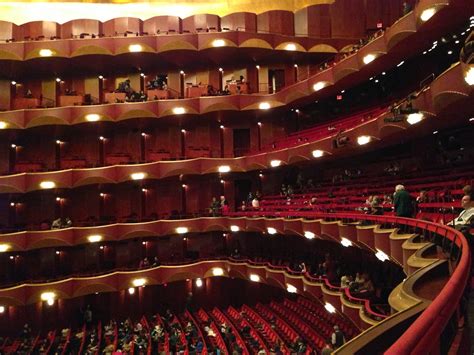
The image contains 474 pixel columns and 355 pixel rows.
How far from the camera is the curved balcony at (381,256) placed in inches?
73.8

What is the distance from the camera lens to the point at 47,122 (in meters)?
17.2

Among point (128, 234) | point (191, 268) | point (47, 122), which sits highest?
point (47, 122)

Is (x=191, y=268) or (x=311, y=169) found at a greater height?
(x=311, y=169)

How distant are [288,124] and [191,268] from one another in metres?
7.07

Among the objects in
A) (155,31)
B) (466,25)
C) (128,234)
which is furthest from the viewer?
(155,31)

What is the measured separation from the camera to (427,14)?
9.74 metres

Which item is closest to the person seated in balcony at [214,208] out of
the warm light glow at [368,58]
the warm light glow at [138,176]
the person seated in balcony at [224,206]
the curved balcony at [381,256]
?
the person seated in balcony at [224,206]

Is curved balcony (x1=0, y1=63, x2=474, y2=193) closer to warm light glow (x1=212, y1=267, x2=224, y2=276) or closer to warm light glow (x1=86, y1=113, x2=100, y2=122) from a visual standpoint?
warm light glow (x1=86, y1=113, x2=100, y2=122)

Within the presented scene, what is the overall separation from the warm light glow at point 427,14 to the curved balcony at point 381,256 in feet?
14.3

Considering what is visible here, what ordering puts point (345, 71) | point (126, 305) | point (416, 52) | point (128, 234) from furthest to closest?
point (126, 305) → point (128, 234) → point (345, 71) → point (416, 52)

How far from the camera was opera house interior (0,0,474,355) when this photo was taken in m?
13.6

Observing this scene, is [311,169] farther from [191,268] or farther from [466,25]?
[466,25]

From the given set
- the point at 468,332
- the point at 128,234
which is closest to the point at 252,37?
the point at 128,234

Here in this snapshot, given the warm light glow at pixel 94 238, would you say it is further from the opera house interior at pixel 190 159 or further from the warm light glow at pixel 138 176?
the warm light glow at pixel 138 176
